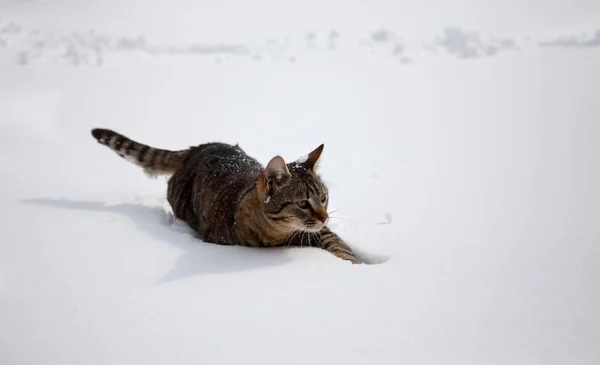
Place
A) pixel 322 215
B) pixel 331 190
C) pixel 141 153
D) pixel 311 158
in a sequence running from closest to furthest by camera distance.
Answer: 1. pixel 322 215
2. pixel 311 158
3. pixel 141 153
4. pixel 331 190

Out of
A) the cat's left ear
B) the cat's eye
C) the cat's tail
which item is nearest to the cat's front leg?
the cat's eye

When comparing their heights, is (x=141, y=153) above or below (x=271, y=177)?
above

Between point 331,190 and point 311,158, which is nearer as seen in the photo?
point 311,158

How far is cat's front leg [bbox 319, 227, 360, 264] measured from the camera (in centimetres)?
277

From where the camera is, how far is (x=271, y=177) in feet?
9.23

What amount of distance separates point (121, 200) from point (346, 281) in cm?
199

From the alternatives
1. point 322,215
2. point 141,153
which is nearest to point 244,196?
point 322,215

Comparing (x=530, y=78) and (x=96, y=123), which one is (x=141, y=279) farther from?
(x=530, y=78)

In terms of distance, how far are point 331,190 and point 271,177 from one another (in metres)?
1.20

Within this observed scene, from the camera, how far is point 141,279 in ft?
7.50

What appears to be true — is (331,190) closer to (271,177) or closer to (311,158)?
(311,158)

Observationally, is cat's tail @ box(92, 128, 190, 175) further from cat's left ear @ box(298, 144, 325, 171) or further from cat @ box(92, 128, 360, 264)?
cat's left ear @ box(298, 144, 325, 171)

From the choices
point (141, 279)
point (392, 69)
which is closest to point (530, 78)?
point (392, 69)

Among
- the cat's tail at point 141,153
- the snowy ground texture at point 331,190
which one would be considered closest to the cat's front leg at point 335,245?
the snowy ground texture at point 331,190
